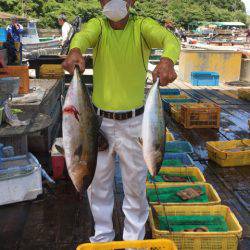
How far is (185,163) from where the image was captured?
570 centimetres

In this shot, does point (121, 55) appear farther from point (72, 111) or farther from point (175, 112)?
point (175, 112)

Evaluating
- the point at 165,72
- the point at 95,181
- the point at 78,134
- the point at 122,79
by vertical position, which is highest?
the point at 165,72

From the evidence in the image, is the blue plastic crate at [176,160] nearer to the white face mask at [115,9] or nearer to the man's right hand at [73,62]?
the white face mask at [115,9]

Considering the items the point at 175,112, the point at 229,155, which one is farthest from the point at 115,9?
the point at 175,112

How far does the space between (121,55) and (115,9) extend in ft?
1.22

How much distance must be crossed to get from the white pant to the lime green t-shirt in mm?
209

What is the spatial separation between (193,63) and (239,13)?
104 meters

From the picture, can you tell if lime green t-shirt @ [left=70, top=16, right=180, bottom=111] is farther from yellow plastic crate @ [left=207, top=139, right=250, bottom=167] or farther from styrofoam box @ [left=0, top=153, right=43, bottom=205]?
yellow plastic crate @ [left=207, top=139, right=250, bottom=167]

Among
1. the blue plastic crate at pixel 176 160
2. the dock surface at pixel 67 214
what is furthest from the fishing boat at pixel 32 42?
the blue plastic crate at pixel 176 160

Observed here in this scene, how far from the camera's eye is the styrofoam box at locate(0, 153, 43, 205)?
4516mm

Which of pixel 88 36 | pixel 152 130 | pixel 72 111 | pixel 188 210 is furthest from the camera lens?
pixel 188 210

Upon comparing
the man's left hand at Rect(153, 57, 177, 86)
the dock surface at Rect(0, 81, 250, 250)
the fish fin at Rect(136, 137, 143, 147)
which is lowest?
the dock surface at Rect(0, 81, 250, 250)

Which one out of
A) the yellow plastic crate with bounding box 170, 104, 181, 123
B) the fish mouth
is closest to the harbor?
the fish mouth

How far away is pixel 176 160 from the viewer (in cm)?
578
